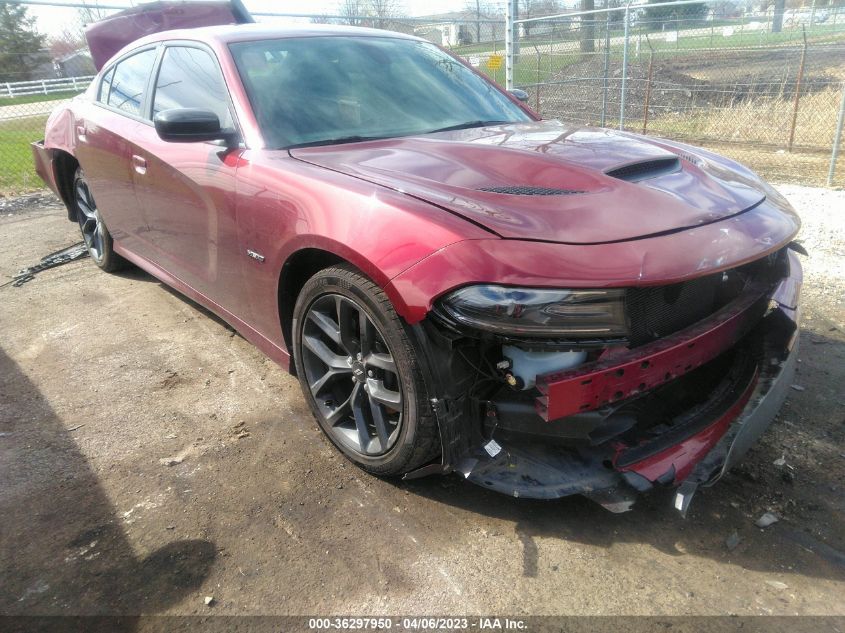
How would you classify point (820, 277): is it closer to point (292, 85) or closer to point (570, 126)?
point (570, 126)

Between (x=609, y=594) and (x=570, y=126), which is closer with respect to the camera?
(x=609, y=594)

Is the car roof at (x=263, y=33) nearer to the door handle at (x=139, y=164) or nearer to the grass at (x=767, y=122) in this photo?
the door handle at (x=139, y=164)

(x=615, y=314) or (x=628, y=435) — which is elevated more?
(x=615, y=314)

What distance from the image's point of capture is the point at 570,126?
316cm

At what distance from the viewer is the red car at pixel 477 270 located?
1.87 meters

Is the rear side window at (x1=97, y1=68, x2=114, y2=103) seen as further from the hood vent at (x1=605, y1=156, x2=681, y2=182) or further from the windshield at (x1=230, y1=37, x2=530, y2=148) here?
the hood vent at (x1=605, y1=156, x2=681, y2=182)

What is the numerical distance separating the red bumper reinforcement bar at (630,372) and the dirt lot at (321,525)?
0.56 metres

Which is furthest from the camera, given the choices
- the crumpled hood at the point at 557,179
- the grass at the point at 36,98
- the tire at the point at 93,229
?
the grass at the point at 36,98

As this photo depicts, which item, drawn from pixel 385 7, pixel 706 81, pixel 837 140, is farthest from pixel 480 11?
pixel 837 140

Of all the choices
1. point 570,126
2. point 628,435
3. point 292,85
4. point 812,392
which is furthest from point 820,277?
point 292,85

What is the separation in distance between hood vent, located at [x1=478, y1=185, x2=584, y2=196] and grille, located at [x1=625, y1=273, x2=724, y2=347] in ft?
1.41

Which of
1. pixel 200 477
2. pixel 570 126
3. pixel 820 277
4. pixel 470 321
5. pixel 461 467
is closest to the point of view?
pixel 470 321

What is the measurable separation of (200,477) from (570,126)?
2424 millimetres

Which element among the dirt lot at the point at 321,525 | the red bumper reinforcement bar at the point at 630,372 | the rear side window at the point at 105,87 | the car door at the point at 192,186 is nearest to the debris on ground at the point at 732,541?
the dirt lot at the point at 321,525
